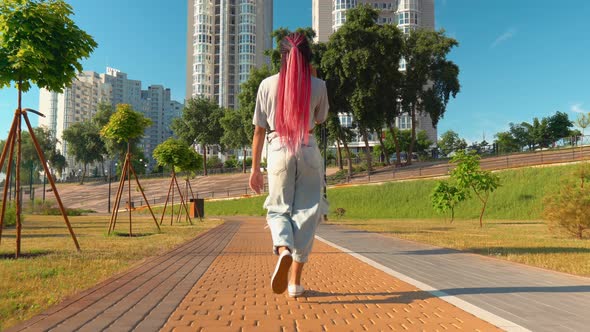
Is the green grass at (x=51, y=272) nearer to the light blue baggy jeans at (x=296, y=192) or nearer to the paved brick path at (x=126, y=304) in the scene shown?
the paved brick path at (x=126, y=304)

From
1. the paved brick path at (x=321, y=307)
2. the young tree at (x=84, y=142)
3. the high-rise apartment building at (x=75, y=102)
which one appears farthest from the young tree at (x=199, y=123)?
the high-rise apartment building at (x=75, y=102)

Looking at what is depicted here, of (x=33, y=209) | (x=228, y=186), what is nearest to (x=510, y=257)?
(x=33, y=209)

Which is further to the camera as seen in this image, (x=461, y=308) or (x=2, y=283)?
(x=2, y=283)

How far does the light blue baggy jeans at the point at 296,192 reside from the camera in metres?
3.95

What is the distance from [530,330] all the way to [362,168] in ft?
165

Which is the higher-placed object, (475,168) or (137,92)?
(137,92)

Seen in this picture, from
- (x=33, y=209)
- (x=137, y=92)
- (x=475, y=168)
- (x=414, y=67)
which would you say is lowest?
(x=33, y=209)

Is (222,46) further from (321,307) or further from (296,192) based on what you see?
(321,307)

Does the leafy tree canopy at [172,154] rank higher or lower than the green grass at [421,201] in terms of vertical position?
higher

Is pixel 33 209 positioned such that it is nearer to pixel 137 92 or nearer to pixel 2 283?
pixel 2 283

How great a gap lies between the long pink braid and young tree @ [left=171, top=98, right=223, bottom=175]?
72.1 m

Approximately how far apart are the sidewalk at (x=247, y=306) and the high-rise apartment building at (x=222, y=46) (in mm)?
115747

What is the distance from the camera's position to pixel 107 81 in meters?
168

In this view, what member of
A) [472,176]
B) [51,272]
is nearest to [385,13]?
[472,176]
